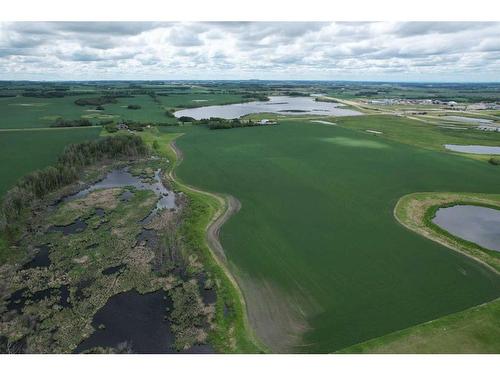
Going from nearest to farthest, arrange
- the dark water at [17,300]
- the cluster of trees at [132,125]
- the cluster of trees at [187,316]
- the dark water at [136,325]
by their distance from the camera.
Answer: the dark water at [136,325] → the cluster of trees at [187,316] → the dark water at [17,300] → the cluster of trees at [132,125]

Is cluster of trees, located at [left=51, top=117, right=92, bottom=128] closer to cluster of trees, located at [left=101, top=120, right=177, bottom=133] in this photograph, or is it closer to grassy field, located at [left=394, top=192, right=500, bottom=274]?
cluster of trees, located at [left=101, top=120, right=177, bottom=133]

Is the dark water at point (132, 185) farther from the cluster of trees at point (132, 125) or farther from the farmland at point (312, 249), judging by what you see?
the cluster of trees at point (132, 125)

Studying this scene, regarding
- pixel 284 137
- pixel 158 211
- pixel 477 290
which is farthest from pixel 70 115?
pixel 477 290

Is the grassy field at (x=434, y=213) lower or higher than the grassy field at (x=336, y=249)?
higher

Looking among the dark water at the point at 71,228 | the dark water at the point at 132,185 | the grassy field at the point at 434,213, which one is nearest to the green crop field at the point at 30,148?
the dark water at the point at 132,185

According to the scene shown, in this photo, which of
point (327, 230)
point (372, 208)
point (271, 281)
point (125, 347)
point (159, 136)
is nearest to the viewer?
point (125, 347)

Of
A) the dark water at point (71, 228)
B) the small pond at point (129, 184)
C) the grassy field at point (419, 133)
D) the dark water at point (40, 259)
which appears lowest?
the small pond at point (129, 184)

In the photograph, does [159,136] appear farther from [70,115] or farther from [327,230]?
[327,230]
